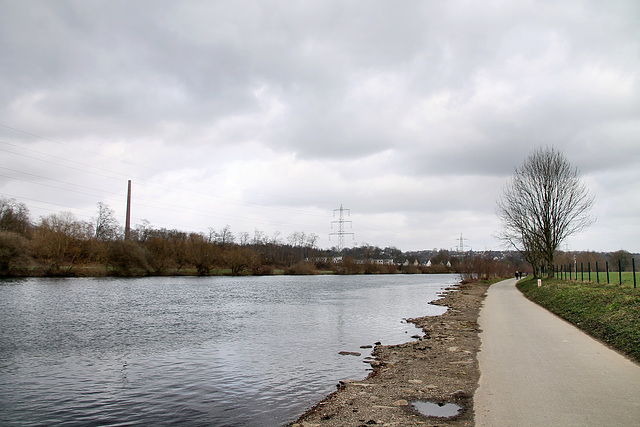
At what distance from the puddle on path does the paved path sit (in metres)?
0.40

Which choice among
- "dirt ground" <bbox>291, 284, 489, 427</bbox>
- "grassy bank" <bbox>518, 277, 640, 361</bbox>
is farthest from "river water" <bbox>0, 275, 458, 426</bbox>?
"grassy bank" <bbox>518, 277, 640, 361</bbox>

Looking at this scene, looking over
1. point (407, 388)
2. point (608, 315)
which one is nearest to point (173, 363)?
point (407, 388)

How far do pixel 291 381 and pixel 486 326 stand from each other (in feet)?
35.5

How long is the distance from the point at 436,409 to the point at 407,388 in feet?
6.02

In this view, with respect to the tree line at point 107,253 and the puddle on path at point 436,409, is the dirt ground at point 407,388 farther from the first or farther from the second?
the tree line at point 107,253

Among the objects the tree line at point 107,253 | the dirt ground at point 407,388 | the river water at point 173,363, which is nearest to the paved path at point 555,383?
the dirt ground at point 407,388

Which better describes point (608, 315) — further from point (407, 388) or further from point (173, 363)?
point (173, 363)

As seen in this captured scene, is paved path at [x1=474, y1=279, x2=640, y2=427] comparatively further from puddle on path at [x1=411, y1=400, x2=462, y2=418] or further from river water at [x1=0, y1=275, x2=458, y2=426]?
river water at [x1=0, y1=275, x2=458, y2=426]

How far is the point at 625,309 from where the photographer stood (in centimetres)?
1498

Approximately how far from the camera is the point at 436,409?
27.1 feet

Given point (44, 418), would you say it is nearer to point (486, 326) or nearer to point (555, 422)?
point (555, 422)

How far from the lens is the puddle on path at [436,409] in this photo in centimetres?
790

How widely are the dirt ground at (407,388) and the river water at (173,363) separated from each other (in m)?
0.80

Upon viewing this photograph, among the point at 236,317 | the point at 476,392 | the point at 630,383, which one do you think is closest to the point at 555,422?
the point at 476,392
